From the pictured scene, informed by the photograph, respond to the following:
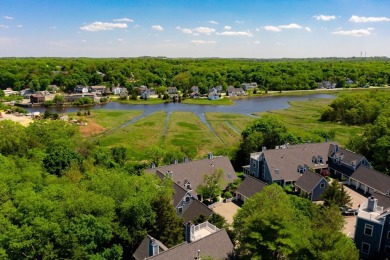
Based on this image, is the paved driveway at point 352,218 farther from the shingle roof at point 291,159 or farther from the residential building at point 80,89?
the residential building at point 80,89

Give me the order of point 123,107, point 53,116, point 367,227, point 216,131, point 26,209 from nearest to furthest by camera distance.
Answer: point 26,209 < point 367,227 < point 216,131 < point 53,116 < point 123,107

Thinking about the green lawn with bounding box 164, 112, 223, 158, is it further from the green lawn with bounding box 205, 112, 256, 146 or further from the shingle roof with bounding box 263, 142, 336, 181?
the shingle roof with bounding box 263, 142, 336, 181

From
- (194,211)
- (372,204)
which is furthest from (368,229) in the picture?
(194,211)

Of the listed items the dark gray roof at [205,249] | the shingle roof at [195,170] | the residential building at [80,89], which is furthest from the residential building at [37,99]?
the dark gray roof at [205,249]

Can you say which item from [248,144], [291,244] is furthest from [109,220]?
[248,144]

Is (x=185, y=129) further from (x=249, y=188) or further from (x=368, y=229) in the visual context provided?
(x=368, y=229)

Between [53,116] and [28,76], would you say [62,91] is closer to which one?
[28,76]
